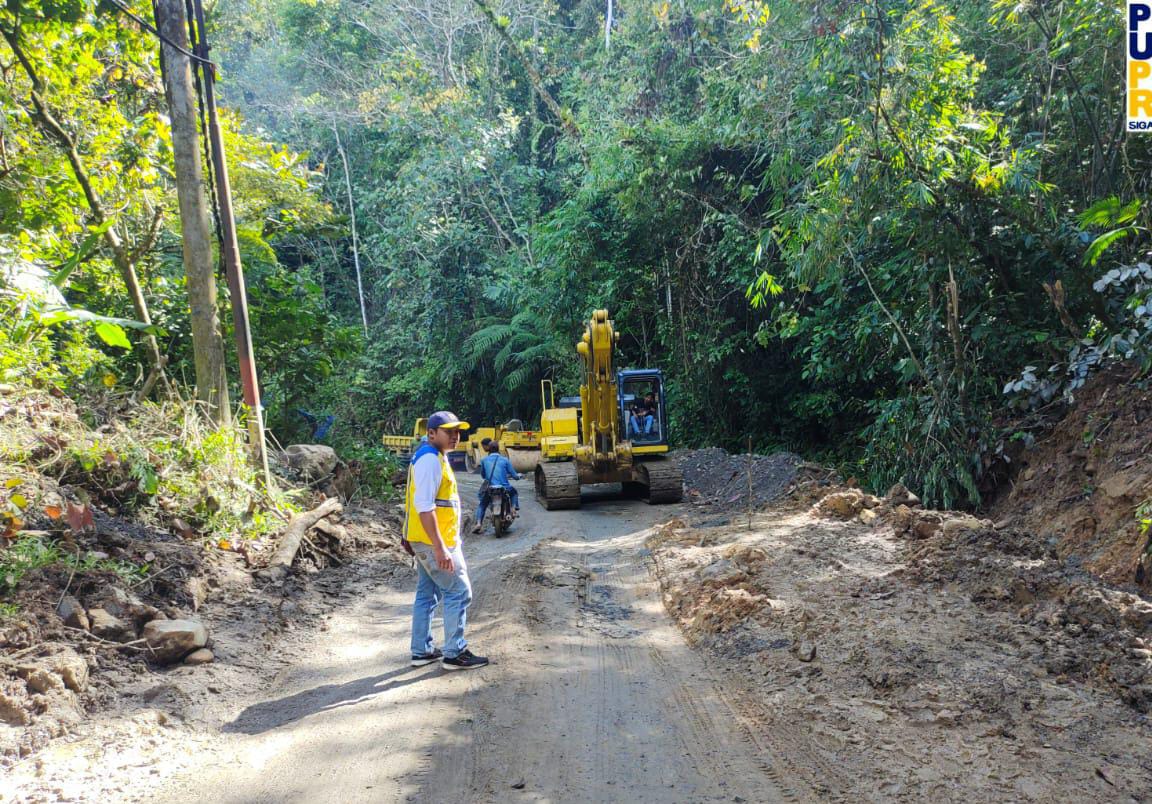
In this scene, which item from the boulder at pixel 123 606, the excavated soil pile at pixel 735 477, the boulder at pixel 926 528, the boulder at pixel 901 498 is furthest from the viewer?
the excavated soil pile at pixel 735 477

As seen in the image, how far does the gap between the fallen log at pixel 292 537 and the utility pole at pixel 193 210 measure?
1535 millimetres

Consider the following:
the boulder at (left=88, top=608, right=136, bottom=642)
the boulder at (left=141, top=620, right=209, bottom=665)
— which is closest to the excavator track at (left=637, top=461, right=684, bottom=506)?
the boulder at (left=141, top=620, right=209, bottom=665)

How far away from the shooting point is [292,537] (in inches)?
367

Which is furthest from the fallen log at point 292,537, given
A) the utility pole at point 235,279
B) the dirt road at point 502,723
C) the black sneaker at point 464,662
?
the black sneaker at point 464,662

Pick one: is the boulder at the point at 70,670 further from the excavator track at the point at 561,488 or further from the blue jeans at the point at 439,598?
the excavator track at the point at 561,488

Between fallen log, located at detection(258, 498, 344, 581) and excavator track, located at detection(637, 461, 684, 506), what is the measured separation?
20.2ft

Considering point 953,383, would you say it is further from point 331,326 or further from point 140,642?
point 331,326

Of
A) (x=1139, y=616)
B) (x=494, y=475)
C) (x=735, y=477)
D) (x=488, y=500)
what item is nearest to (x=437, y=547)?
(x=1139, y=616)

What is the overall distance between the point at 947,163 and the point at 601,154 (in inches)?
464

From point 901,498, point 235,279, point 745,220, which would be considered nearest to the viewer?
point 235,279

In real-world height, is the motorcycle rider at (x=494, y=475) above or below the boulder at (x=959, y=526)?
above

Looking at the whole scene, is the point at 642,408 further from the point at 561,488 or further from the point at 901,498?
the point at 901,498

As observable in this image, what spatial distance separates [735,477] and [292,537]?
31.1ft

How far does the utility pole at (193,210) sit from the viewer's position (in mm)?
9531
